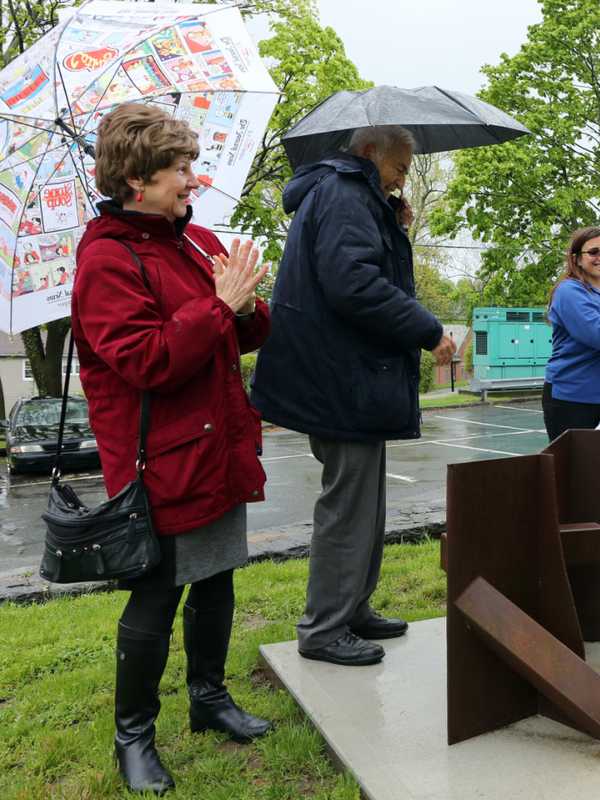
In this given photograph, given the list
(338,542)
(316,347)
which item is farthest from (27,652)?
(316,347)

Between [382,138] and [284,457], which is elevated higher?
[382,138]

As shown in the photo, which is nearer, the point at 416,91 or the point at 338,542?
the point at 338,542

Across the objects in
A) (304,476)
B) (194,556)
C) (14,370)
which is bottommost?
(14,370)

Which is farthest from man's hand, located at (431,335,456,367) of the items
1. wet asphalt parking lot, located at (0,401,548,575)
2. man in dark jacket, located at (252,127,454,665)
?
wet asphalt parking lot, located at (0,401,548,575)

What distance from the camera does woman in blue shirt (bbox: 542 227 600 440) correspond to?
4152 millimetres

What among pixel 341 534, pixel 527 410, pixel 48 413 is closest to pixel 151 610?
pixel 341 534

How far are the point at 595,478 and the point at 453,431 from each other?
49.4 feet

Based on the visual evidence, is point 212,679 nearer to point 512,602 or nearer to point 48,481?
point 512,602

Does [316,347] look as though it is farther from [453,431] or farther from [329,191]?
[453,431]

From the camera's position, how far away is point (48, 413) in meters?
16.2

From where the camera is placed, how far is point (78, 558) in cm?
222

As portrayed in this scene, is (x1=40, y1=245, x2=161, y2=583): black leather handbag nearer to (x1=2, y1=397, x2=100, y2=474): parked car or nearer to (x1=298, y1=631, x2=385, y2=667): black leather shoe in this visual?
(x1=298, y1=631, x2=385, y2=667): black leather shoe

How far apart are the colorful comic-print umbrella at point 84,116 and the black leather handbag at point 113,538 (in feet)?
4.90

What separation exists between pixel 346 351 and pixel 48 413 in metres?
14.4
